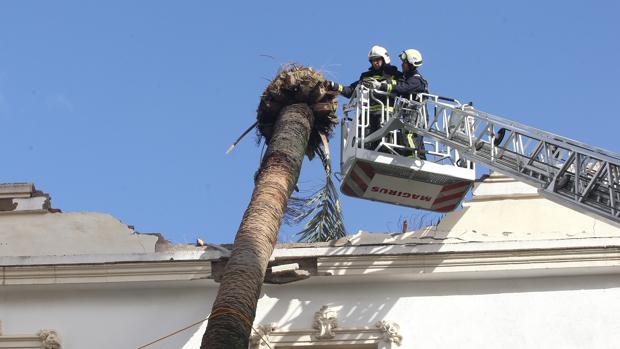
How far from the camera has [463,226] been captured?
51.1 feet

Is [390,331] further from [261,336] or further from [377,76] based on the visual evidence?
[377,76]

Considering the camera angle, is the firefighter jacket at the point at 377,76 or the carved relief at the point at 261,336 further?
the firefighter jacket at the point at 377,76

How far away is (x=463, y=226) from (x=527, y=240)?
93 centimetres

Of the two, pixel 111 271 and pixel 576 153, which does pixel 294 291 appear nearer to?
pixel 111 271

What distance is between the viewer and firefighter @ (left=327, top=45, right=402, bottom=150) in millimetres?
16172

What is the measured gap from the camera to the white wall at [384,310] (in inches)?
568

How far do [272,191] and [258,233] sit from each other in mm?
1071

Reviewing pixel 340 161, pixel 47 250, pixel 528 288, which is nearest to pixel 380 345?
pixel 528 288

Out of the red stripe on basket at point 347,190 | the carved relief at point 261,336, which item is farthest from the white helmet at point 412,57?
the carved relief at point 261,336

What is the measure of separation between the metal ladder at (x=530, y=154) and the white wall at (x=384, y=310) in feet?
5.74

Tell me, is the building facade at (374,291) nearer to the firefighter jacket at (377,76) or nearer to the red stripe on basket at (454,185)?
the red stripe on basket at (454,185)

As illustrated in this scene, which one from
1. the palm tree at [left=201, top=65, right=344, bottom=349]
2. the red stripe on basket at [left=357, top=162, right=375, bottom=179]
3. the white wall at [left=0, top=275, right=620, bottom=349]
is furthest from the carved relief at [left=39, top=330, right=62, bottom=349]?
the red stripe on basket at [left=357, top=162, right=375, bottom=179]

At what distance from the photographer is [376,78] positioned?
1656 centimetres

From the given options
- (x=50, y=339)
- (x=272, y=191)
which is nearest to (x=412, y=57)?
(x=272, y=191)
